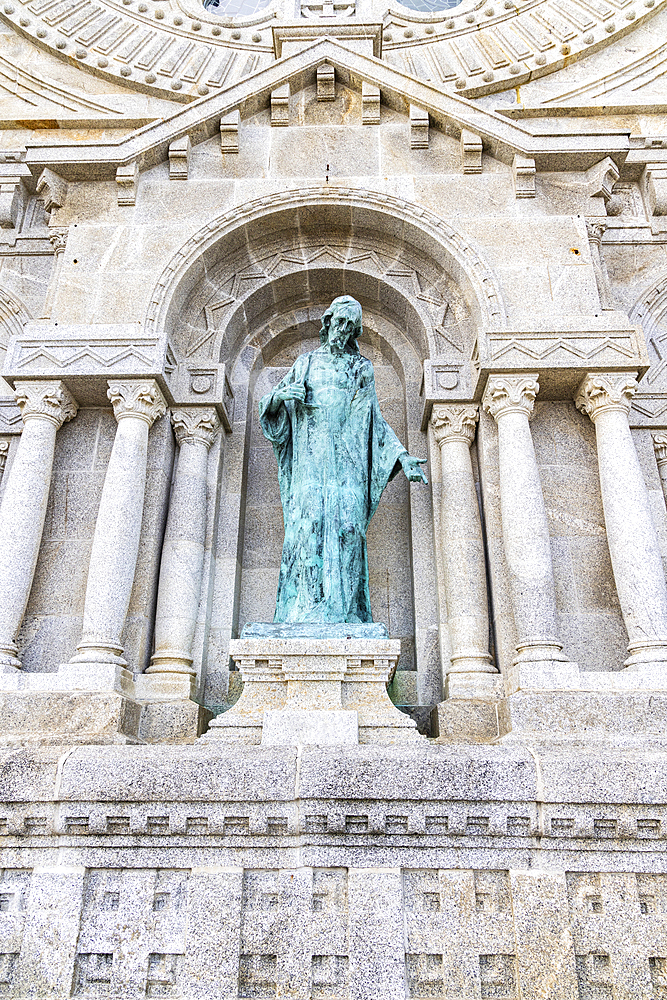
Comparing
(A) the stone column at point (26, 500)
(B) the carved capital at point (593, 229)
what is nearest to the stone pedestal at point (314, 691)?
(A) the stone column at point (26, 500)

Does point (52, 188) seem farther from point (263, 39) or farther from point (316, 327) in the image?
point (263, 39)

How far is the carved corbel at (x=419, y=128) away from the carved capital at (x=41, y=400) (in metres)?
4.51

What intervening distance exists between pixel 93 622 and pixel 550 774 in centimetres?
375

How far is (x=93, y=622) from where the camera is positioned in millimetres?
6320

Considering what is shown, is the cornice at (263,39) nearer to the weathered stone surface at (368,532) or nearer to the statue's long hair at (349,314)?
the weathered stone surface at (368,532)

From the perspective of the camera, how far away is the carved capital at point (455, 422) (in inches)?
295

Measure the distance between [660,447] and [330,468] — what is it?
3441mm

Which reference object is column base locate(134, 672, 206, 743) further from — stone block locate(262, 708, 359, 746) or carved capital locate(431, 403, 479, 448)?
carved capital locate(431, 403, 479, 448)

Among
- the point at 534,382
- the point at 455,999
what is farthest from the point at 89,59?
the point at 455,999

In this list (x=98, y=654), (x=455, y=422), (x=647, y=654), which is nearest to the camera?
(x=647, y=654)

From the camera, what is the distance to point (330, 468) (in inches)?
279

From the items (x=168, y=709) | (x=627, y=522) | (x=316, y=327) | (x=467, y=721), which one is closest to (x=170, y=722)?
(x=168, y=709)

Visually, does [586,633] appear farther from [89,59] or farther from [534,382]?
[89,59]

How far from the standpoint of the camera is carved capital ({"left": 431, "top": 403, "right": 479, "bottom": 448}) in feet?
24.5
